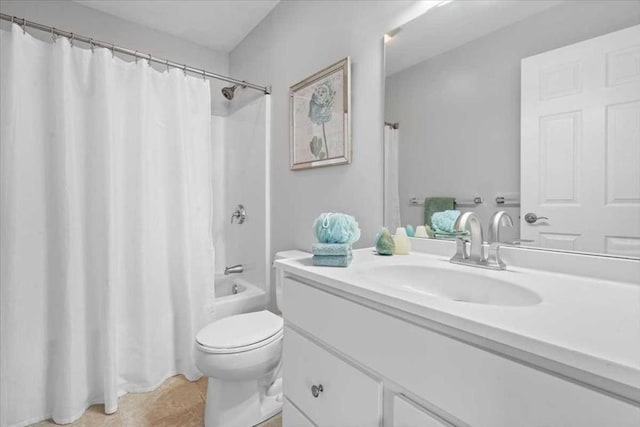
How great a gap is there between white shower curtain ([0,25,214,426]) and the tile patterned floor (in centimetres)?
5

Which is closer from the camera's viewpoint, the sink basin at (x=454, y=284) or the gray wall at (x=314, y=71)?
the sink basin at (x=454, y=284)

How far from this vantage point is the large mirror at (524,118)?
782 millimetres

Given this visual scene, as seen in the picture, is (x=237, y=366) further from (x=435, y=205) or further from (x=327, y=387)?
(x=435, y=205)

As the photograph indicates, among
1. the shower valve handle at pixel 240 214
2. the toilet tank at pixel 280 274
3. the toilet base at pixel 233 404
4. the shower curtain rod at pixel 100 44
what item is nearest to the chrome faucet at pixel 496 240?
the toilet tank at pixel 280 274

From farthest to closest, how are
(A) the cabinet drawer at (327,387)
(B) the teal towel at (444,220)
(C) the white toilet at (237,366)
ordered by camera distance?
(C) the white toilet at (237,366) → (B) the teal towel at (444,220) → (A) the cabinet drawer at (327,387)

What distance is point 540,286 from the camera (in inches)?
28.4

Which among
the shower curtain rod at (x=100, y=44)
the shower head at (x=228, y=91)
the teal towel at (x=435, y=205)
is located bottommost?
the teal towel at (x=435, y=205)

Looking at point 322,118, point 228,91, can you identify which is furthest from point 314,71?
point 228,91

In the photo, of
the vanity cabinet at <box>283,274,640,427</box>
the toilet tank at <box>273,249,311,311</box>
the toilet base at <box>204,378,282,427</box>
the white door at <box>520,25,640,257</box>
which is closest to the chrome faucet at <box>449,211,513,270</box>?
the white door at <box>520,25,640,257</box>

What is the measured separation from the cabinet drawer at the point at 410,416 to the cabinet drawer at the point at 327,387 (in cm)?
5

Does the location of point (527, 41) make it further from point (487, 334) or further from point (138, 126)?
point (138, 126)

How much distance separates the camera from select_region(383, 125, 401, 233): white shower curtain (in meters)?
1.30

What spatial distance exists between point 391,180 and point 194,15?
6.40ft

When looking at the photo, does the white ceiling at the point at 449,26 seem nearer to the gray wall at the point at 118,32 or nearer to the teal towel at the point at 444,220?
the teal towel at the point at 444,220
